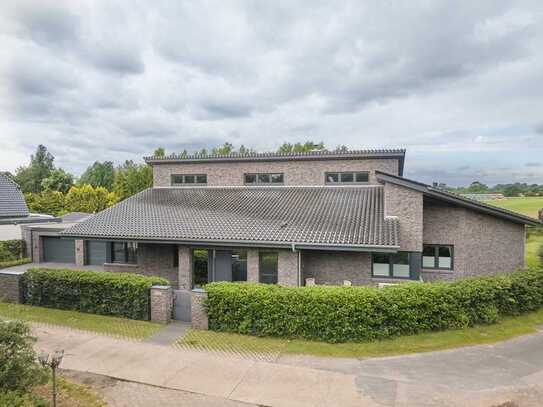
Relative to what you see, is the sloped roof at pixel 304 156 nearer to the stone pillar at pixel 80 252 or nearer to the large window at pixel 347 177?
the large window at pixel 347 177

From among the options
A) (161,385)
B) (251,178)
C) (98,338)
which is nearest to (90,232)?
(98,338)

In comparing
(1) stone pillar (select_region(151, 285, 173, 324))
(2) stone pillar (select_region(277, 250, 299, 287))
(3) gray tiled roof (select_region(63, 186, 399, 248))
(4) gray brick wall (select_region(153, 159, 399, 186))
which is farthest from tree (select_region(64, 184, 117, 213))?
(2) stone pillar (select_region(277, 250, 299, 287))

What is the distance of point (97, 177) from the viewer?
81312 mm

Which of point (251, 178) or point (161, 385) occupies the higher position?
point (251, 178)

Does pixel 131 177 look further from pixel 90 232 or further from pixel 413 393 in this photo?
pixel 413 393

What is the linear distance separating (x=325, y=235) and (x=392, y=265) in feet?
10.7

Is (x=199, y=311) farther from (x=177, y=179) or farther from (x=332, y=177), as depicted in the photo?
(x=177, y=179)

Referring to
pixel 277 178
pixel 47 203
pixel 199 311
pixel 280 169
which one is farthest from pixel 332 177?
pixel 47 203

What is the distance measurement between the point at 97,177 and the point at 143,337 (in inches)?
3156

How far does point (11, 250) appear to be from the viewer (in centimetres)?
2330

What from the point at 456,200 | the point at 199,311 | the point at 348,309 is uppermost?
the point at 456,200

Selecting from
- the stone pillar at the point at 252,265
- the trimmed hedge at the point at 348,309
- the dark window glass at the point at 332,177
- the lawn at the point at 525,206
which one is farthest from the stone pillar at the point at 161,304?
the lawn at the point at 525,206

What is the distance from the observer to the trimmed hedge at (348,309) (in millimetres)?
10039

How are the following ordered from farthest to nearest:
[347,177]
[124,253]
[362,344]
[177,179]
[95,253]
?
1. [95,253]
2. [177,179]
3. [347,177]
4. [124,253]
5. [362,344]
